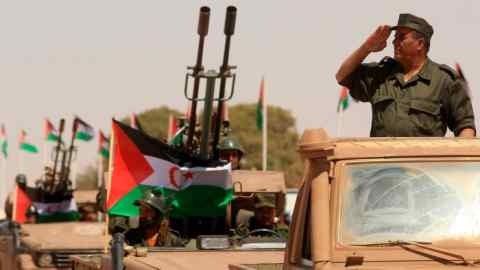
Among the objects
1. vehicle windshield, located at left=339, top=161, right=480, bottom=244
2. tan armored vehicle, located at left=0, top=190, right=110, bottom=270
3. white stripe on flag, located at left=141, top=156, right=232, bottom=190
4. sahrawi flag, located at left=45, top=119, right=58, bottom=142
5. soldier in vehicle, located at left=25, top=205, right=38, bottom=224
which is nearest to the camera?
vehicle windshield, located at left=339, top=161, right=480, bottom=244

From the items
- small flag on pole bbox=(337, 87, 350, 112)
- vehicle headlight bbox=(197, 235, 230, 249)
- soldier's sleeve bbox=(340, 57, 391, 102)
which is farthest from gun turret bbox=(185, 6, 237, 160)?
small flag on pole bbox=(337, 87, 350, 112)

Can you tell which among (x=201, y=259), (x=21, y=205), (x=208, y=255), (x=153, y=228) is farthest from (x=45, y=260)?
(x=201, y=259)

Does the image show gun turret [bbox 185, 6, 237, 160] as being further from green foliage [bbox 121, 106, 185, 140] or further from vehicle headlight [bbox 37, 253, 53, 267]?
green foliage [bbox 121, 106, 185, 140]

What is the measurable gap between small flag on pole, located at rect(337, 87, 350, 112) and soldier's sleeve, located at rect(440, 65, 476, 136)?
2681cm

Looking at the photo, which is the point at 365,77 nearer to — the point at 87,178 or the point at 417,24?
the point at 417,24

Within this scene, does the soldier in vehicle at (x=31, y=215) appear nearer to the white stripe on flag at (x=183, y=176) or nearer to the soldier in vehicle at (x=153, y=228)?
the white stripe on flag at (x=183, y=176)

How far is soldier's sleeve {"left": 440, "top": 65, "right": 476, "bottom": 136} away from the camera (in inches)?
321

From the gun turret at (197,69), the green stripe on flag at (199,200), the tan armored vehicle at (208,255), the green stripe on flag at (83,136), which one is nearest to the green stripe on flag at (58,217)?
the green stripe on flag at (83,136)

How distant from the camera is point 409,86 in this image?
8.08 m

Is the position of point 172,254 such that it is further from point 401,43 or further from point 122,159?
point 401,43

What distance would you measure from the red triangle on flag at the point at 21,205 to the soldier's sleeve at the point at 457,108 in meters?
17.9

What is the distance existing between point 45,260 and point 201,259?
9.51 metres

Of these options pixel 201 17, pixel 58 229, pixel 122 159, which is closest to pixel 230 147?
pixel 201 17

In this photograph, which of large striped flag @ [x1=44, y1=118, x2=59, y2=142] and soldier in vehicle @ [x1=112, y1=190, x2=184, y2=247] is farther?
large striped flag @ [x1=44, y1=118, x2=59, y2=142]
